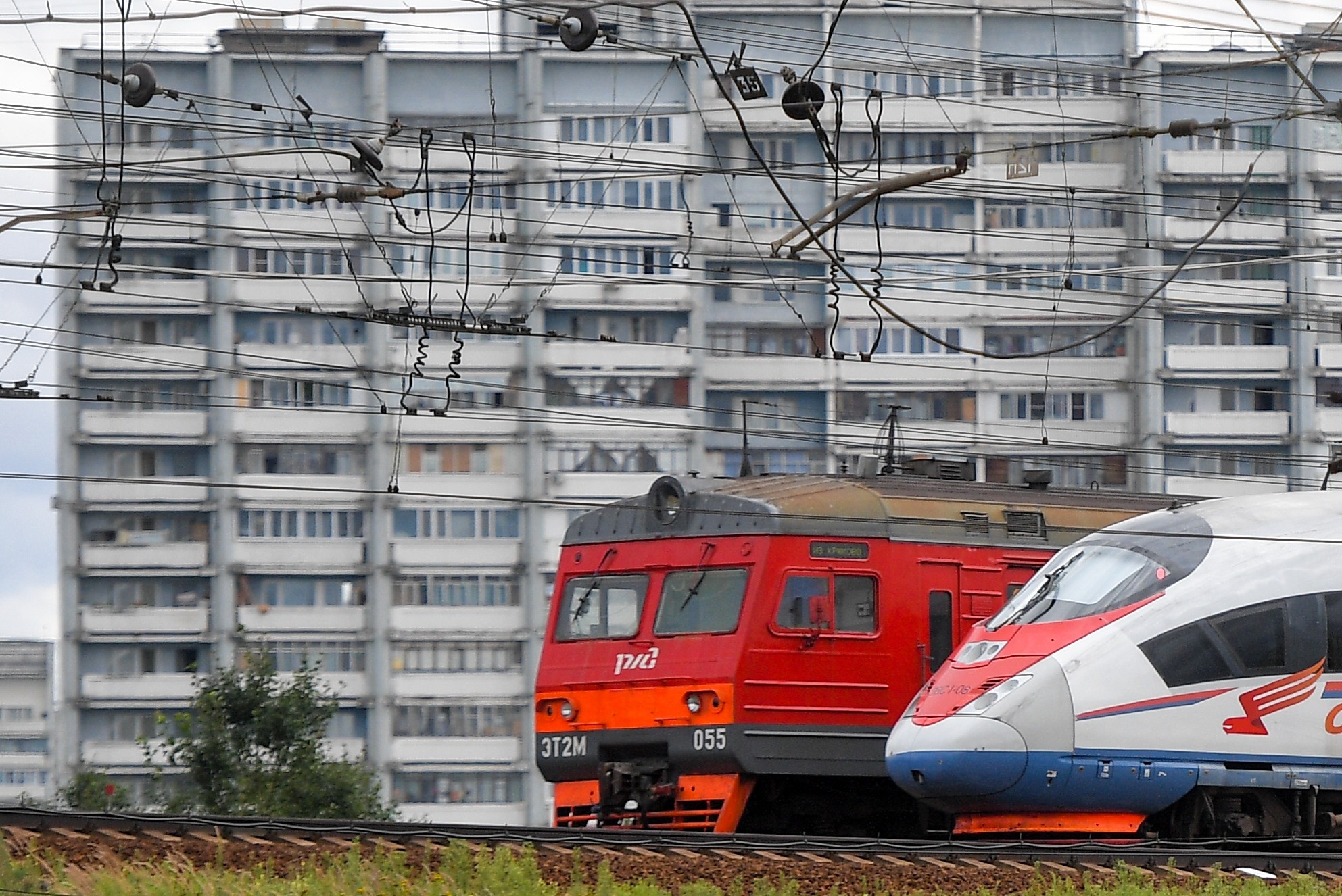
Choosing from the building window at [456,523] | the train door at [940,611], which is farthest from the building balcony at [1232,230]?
the train door at [940,611]

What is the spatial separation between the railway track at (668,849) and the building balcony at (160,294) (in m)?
45.7

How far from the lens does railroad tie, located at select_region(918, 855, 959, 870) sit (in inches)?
545

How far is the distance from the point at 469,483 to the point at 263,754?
2515cm

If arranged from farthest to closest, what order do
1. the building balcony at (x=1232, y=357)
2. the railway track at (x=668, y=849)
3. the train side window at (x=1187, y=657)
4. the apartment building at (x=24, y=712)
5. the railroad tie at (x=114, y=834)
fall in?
the apartment building at (x=24, y=712)
the building balcony at (x=1232, y=357)
the train side window at (x=1187, y=657)
the railroad tie at (x=114, y=834)
the railway track at (x=668, y=849)

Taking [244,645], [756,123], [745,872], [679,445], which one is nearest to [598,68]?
[756,123]

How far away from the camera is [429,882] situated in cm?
1151

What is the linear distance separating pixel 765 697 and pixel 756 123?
44.6 m

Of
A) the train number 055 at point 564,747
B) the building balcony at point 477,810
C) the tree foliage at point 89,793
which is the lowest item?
the building balcony at point 477,810

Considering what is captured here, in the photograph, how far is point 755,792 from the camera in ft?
61.5

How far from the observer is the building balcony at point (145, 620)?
195 feet

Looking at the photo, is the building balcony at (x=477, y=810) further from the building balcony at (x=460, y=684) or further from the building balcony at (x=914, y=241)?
the building balcony at (x=914, y=241)

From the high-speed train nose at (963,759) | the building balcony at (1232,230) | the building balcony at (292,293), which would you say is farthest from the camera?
the building balcony at (1232,230)

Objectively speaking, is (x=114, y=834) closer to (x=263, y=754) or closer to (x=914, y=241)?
(x=263, y=754)

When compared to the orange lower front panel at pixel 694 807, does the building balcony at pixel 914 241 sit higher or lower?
higher
